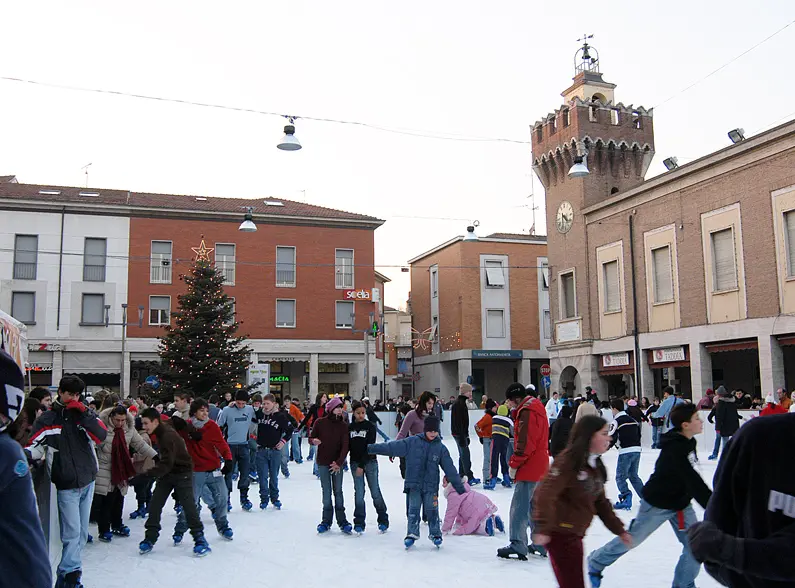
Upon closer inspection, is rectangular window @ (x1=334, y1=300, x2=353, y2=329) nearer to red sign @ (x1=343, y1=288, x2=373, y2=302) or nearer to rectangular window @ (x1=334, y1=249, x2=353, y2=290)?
red sign @ (x1=343, y1=288, x2=373, y2=302)

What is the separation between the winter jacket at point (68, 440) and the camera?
23.2 ft

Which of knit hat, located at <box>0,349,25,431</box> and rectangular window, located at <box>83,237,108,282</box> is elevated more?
rectangular window, located at <box>83,237,108,282</box>

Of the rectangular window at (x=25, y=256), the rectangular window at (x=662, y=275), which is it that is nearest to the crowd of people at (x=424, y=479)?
the rectangular window at (x=662, y=275)

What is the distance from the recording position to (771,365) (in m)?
25.9

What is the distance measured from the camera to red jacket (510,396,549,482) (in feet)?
27.5

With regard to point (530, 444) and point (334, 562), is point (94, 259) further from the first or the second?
point (530, 444)

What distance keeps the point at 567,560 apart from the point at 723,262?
25.7 m

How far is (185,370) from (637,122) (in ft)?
76.0

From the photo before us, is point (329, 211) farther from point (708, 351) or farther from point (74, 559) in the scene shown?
point (74, 559)

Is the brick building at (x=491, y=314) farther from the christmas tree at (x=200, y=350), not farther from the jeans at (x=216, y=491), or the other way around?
the jeans at (x=216, y=491)

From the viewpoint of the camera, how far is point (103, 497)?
10.2 meters

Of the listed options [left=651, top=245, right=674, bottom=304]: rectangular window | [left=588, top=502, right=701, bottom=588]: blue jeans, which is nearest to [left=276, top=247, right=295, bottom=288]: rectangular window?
[left=651, top=245, right=674, bottom=304]: rectangular window

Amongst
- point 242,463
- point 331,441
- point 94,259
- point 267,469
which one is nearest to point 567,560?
point 331,441

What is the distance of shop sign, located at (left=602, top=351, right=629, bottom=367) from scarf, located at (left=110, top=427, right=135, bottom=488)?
26.7 metres
